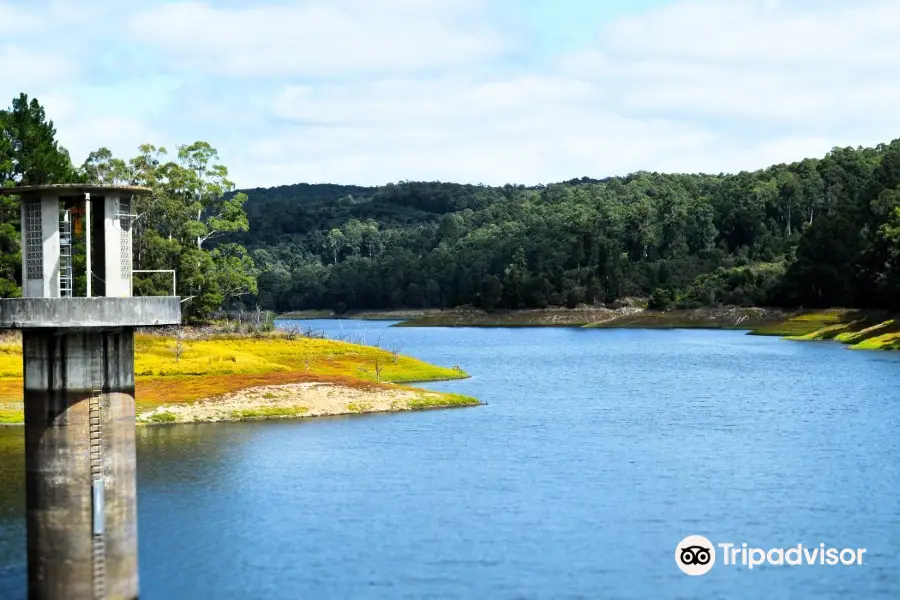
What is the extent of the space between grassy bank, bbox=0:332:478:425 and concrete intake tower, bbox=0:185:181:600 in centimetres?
3838

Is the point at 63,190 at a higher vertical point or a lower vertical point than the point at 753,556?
higher

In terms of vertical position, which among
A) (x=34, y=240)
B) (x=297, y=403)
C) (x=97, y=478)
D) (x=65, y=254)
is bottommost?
(x=297, y=403)

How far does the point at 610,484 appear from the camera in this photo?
169 ft

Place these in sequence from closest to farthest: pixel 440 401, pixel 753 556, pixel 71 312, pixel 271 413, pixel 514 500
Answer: pixel 71 312
pixel 753 556
pixel 514 500
pixel 271 413
pixel 440 401

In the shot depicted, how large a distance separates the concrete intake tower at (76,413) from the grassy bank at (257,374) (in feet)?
126

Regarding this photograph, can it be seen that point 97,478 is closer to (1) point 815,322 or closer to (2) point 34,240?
(2) point 34,240

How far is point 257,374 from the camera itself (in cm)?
8725

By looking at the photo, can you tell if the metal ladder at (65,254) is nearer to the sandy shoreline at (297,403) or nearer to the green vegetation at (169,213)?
the sandy shoreline at (297,403)

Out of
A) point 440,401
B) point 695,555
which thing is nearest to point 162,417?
point 440,401

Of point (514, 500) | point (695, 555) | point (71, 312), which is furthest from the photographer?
point (514, 500)

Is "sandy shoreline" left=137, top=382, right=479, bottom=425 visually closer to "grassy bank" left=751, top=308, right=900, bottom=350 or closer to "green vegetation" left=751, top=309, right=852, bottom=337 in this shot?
"grassy bank" left=751, top=308, right=900, bottom=350

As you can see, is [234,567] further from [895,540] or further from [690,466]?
[690,466]

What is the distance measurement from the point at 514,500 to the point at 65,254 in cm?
2222

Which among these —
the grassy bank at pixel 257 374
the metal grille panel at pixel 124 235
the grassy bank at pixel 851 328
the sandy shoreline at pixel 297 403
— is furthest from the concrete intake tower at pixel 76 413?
the grassy bank at pixel 851 328
